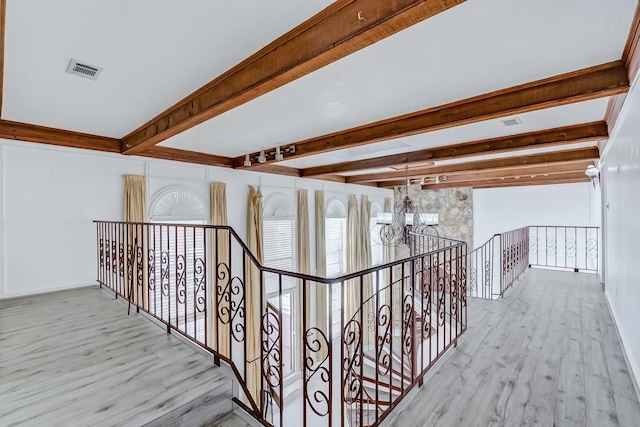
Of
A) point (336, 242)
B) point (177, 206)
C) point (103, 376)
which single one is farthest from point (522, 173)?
point (103, 376)

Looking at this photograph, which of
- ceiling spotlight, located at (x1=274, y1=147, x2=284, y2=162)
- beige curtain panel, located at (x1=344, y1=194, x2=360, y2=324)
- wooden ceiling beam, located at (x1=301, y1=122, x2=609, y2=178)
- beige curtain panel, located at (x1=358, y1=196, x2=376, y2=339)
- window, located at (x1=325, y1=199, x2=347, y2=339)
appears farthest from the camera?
beige curtain panel, located at (x1=358, y1=196, x2=376, y2=339)

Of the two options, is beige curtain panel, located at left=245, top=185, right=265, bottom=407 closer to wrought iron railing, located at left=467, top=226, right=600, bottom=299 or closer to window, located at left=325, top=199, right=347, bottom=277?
window, located at left=325, top=199, right=347, bottom=277

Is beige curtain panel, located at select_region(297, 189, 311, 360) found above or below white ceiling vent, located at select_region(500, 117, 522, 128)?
below

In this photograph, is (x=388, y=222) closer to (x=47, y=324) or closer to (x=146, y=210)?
(x=146, y=210)

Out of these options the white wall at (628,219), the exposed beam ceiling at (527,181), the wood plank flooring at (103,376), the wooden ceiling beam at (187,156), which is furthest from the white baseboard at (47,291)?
the exposed beam ceiling at (527,181)

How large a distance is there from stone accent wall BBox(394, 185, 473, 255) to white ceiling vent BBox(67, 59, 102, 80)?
783cm

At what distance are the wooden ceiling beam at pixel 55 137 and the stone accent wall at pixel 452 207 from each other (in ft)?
23.6

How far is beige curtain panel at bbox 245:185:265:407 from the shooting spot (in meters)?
5.28

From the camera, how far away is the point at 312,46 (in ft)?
5.59

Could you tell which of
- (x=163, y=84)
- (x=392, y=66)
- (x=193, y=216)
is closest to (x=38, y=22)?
(x=163, y=84)

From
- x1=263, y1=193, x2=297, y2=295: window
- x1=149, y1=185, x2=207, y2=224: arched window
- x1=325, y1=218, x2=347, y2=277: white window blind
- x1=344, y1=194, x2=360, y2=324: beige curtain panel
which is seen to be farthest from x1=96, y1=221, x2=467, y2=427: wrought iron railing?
x1=325, y1=218, x2=347, y2=277: white window blind

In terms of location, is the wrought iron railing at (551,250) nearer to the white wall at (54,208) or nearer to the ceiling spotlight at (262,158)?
the ceiling spotlight at (262,158)

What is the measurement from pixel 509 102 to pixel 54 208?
525cm

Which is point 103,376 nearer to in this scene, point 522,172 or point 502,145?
point 502,145
